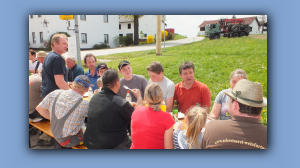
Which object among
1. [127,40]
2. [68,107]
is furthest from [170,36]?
[68,107]

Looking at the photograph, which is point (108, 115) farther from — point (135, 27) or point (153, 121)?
point (135, 27)

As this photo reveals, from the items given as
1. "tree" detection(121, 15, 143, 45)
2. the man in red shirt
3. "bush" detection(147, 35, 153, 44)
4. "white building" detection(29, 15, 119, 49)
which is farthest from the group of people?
"bush" detection(147, 35, 153, 44)

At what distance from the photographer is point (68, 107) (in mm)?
2223

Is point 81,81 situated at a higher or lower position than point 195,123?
higher

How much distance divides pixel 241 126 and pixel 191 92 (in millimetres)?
1286

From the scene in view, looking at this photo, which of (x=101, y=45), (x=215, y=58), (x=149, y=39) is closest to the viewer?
(x=149, y=39)

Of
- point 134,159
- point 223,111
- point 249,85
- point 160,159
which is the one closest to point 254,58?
point 223,111

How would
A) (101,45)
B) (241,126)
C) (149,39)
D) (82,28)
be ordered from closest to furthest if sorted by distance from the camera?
(241,126) → (82,28) → (149,39) → (101,45)

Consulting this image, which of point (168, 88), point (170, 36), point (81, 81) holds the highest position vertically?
point (170, 36)

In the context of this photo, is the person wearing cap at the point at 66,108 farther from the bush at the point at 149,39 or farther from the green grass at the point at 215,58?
the bush at the point at 149,39

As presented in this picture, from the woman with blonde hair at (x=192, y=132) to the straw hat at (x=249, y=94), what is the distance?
0.36 metres
